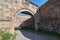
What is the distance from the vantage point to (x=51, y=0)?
37.1ft

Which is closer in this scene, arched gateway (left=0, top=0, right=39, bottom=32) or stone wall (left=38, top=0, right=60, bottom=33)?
arched gateway (left=0, top=0, right=39, bottom=32)

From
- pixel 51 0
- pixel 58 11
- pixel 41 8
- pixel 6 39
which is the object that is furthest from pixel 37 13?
pixel 6 39

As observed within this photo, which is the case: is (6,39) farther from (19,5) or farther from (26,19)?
(26,19)

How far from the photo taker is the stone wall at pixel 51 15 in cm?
1035

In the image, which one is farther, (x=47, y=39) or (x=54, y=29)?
(x=54, y=29)

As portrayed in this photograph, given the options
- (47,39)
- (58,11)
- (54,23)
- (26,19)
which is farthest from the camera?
(26,19)

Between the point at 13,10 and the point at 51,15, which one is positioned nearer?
the point at 13,10

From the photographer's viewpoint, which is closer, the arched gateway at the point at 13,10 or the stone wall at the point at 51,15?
the arched gateway at the point at 13,10

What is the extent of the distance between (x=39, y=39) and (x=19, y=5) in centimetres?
429

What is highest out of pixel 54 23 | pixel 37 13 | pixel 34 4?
pixel 34 4

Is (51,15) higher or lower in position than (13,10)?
lower

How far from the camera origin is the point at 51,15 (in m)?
11.2

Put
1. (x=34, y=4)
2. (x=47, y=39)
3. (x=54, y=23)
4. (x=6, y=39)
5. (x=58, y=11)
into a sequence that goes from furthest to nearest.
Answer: (x=34, y=4)
(x=54, y=23)
(x=58, y=11)
(x=47, y=39)
(x=6, y=39)

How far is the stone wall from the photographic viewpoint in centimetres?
1035
